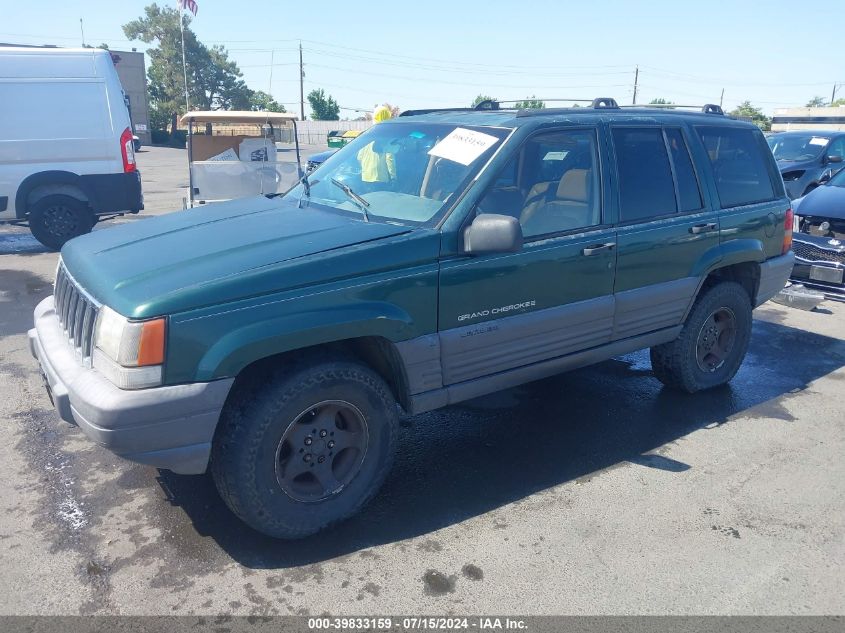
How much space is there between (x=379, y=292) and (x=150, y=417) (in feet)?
3.70

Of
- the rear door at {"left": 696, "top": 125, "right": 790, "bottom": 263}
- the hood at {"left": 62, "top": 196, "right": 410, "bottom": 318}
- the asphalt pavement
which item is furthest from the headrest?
the asphalt pavement

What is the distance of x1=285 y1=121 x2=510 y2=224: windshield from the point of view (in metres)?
3.61

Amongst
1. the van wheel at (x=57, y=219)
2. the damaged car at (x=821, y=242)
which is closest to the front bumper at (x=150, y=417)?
the damaged car at (x=821, y=242)

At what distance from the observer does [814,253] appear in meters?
7.43

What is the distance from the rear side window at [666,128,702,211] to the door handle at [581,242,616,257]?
2.59 ft

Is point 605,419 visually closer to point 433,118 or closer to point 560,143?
point 560,143

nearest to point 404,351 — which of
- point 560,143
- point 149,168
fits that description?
point 560,143

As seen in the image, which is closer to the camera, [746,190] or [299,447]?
[299,447]

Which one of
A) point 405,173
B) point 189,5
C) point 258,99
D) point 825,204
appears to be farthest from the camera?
point 258,99

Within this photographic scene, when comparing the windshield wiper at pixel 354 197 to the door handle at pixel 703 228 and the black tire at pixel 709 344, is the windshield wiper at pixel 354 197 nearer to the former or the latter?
the door handle at pixel 703 228

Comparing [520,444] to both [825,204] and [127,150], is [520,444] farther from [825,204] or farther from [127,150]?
[127,150]

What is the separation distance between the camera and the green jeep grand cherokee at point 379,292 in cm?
283

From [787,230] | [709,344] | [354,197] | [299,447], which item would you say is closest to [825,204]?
[787,230]

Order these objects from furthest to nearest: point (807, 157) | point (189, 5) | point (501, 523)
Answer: point (189, 5) < point (807, 157) < point (501, 523)
